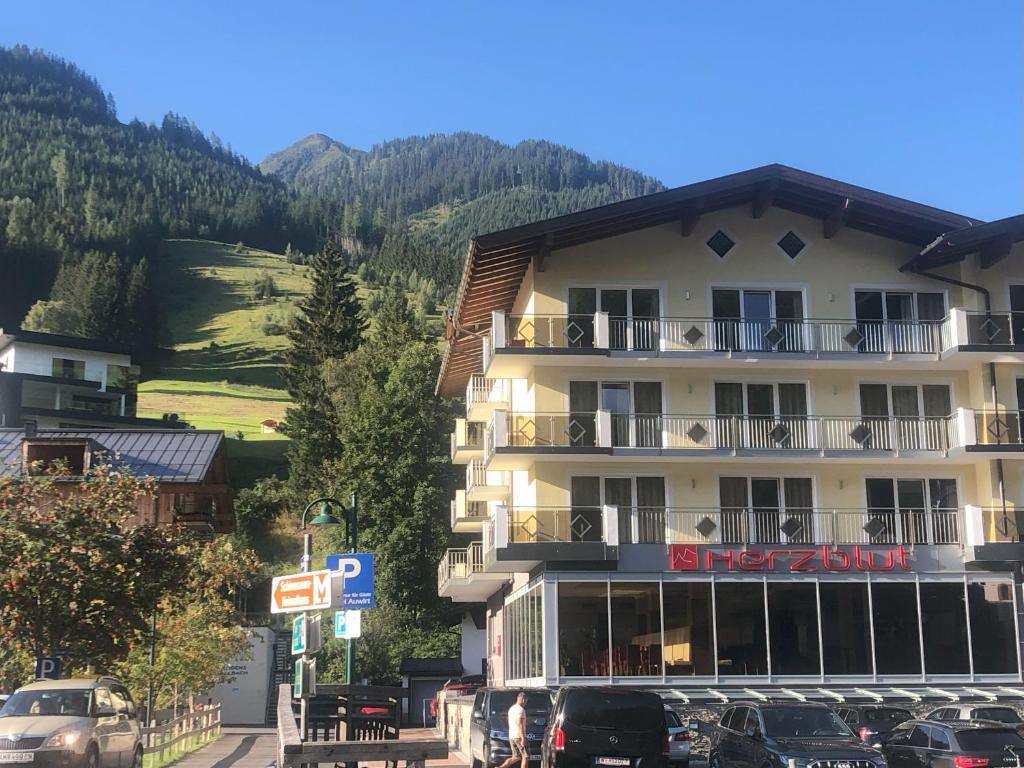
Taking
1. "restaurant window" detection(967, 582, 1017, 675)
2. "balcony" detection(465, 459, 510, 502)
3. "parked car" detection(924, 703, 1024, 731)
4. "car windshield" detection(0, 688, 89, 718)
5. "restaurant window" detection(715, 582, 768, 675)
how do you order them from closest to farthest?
"car windshield" detection(0, 688, 89, 718) < "parked car" detection(924, 703, 1024, 731) < "restaurant window" detection(715, 582, 768, 675) < "restaurant window" detection(967, 582, 1017, 675) < "balcony" detection(465, 459, 510, 502)

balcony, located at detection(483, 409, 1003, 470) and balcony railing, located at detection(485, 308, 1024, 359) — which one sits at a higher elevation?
balcony railing, located at detection(485, 308, 1024, 359)

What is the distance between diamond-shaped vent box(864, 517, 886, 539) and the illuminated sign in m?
0.68

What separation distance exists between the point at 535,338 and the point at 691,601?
27.9 feet

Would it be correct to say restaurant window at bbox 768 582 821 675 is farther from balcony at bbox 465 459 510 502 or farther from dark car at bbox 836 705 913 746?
balcony at bbox 465 459 510 502

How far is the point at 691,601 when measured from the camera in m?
33.6

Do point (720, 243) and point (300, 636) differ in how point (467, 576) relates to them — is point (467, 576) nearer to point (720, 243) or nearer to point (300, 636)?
point (720, 243)

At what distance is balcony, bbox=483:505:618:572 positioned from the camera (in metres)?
33.4

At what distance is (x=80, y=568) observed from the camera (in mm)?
25266

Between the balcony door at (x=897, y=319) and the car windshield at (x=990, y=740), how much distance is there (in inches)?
707

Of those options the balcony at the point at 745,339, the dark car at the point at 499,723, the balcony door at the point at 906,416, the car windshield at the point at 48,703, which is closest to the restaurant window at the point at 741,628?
the balcony door at the point at 906,416

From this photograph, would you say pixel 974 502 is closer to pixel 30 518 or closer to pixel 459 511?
pixel 459 511

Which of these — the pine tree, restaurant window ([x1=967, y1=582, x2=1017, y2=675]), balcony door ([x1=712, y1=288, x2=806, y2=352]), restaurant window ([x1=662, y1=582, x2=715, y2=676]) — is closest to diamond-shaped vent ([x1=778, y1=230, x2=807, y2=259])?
balcony door ([x1=712, y1=288, x2=806, y2=352])

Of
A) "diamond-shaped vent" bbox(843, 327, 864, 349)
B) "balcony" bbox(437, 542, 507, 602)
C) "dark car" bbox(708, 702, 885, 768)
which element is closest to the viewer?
"dark car" bbox(708, 702, 885, 768)

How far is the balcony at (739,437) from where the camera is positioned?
34.5m
